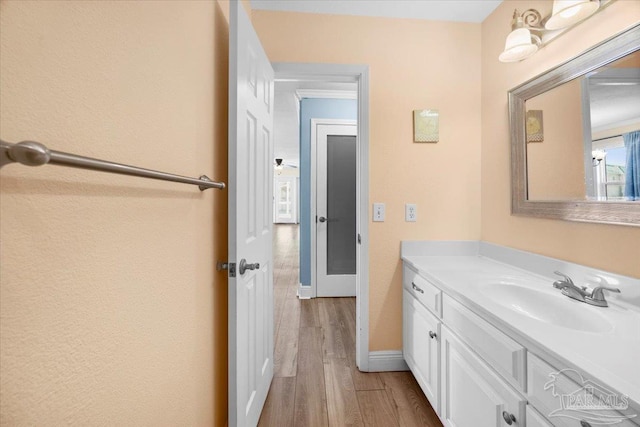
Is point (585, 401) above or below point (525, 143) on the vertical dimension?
below

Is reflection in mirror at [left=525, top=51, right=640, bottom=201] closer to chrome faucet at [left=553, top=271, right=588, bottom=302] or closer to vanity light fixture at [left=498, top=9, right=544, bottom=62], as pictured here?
vanity light fixture at [left=498, top=9, right=544, bottom=62]

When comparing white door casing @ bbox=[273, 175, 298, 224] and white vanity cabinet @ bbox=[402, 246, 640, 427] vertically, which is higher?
white door casing @ bbox=[273, 175, 298, 224]

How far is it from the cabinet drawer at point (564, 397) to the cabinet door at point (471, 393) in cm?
9

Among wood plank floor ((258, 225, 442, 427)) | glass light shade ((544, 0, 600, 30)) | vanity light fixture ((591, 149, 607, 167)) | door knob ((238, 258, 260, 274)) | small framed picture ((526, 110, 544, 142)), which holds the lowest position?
wood plank floor ((258, 225, 442, 427))

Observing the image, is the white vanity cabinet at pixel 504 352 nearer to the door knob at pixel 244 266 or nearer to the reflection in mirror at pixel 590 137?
the reflection in mirror at pixel 590 137

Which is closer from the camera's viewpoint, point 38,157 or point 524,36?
point 38,157

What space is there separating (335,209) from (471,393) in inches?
102

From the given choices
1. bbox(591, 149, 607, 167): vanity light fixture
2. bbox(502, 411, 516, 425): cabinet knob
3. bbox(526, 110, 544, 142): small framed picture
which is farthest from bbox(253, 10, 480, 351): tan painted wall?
bbox(502, 411, 516, 425): cabinet knob

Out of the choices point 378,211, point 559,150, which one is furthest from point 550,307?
point 378,211

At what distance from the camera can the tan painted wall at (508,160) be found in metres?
1.15

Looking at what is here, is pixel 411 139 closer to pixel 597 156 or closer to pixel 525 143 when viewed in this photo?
pixel 525 143

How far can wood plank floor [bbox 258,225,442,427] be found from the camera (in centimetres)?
157

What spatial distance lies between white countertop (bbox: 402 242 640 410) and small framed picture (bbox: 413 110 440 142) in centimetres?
91

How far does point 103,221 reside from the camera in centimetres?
59
